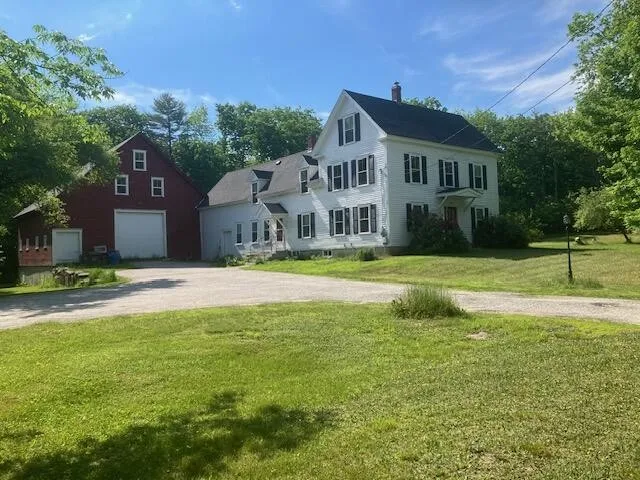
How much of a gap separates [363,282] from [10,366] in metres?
13.4

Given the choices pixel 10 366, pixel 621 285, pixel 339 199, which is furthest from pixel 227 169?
pixel 10 366

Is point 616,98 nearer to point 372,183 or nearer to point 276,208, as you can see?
point 372,183

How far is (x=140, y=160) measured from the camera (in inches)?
1596

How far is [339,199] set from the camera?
32.7 meters

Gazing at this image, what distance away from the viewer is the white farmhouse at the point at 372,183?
98.6ft

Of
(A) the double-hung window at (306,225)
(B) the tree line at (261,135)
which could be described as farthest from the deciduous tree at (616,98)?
(A) the double-hung window at (306,225)

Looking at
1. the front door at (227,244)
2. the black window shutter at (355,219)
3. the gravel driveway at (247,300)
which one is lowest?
the gravel driveway at (247,300)

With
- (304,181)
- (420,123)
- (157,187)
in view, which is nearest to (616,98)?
(420,123)

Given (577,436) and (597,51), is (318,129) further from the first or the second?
(577,436)

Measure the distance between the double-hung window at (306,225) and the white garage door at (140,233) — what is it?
11737 millimetres

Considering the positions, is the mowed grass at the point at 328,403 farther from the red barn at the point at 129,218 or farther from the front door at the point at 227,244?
the front door at the point at 227,244

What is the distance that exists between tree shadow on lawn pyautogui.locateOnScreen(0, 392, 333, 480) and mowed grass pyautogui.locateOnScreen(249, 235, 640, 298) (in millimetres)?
11287

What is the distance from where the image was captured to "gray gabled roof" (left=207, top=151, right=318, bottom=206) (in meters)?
36.2

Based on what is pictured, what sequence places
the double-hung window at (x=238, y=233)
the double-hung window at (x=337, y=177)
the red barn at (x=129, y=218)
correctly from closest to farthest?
the double-hung window at (x=337, y=177)
the red barn at (x=129, y=218)
the double-hung window at (x=238, y=233)
